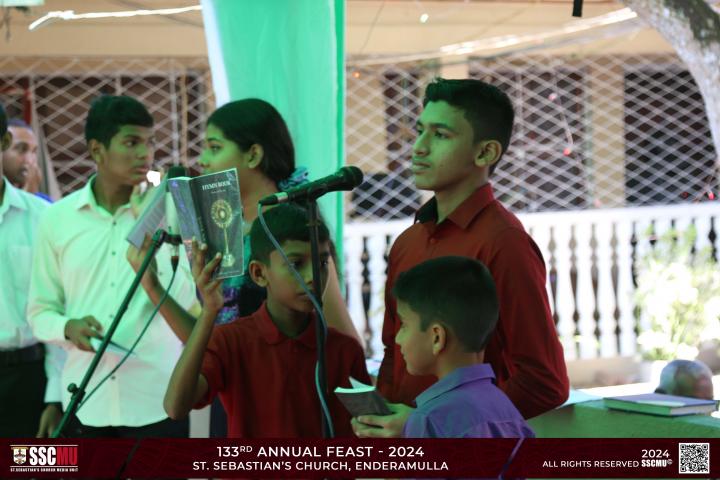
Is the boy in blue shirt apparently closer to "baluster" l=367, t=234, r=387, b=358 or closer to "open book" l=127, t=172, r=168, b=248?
"open book" l=127, t=172, r=168, b=248

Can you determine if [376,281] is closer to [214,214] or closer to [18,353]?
[18,353]

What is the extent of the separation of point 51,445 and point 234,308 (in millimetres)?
542

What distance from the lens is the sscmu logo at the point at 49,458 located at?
104 inches

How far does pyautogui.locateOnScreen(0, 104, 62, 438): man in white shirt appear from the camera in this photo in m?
3.39

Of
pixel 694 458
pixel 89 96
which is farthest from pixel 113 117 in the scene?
pixel 89 96

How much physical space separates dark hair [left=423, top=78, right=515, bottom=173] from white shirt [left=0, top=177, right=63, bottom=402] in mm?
1578

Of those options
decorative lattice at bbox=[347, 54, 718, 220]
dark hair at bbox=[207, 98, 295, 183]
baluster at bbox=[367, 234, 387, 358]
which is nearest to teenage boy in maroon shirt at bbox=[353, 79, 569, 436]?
dark hair at bbox=[207, 98, 295, 183]

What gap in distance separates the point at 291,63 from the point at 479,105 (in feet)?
3.35

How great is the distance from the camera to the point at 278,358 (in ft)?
8.56

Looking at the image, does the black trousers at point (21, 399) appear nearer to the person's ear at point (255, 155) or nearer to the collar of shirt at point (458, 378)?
the person's ear at point (255, 155)

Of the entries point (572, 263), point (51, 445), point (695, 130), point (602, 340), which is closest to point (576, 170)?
point (695, 130)

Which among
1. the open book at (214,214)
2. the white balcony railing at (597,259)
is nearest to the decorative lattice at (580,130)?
the white balcony railing at (597,259)

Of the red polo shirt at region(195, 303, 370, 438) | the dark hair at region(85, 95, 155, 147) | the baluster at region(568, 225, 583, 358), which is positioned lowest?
the baluster at region(568, 225, 583, 358)

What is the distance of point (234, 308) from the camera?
2887 millimetres
